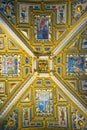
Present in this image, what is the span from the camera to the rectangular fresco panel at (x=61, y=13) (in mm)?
15344

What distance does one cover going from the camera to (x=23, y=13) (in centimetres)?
1541

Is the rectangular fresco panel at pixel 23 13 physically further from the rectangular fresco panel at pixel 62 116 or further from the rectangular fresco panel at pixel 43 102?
the rectangular fresco panel at pixel 62 116

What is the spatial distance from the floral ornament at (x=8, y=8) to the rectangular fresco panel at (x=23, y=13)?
1.13 feet

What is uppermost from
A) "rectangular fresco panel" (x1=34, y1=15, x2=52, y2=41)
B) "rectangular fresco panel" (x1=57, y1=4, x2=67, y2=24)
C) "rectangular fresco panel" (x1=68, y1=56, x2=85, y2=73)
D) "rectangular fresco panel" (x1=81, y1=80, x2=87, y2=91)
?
"rectangular fresco panel" (x1=57, y1=4, x2=67, y2=24)

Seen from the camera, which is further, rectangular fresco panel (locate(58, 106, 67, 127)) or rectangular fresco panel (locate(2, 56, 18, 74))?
rectangular fresco panel (locate(58, 106, 67, 127))

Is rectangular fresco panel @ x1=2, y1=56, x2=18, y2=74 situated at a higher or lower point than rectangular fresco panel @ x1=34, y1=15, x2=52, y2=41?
lower

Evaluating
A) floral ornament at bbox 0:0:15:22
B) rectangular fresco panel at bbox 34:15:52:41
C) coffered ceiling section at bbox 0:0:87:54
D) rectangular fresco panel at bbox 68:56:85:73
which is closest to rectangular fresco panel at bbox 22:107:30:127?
rectangular fresco panel at bbox 68:56:85:73

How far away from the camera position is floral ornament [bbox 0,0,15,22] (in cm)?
1505

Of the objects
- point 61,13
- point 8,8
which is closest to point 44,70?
point 61,13

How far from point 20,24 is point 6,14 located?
2.45 feet

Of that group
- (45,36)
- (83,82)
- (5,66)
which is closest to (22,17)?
(45,36)

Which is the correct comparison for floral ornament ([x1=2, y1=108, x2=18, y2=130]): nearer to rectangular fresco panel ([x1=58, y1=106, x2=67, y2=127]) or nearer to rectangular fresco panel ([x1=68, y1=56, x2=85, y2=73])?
rectangular fresco panel ([x1=58, y1=106, x2=67, y2=127])

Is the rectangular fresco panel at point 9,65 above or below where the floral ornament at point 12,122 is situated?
above

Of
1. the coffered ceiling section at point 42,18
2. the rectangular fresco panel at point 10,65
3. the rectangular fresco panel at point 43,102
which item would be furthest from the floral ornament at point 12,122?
the coffered ceiling section at point 42,18
